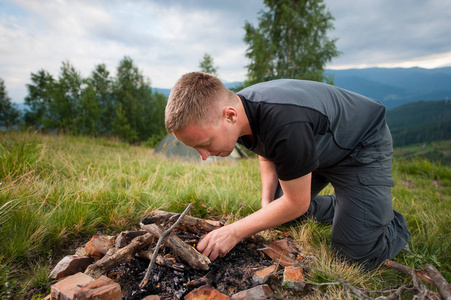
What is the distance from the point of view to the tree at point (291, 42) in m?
10.5

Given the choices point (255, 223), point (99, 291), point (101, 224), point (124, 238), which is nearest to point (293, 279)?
point (255, 223)

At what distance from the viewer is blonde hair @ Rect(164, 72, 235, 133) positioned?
1.36 m

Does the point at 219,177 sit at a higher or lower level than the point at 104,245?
lower

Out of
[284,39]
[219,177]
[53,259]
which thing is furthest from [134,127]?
[53,259]

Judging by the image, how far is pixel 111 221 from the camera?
208cm

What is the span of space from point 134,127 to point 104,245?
2428cm

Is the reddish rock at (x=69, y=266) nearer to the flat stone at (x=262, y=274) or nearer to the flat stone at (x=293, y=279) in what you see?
the flat stone at (x=262, y=274)

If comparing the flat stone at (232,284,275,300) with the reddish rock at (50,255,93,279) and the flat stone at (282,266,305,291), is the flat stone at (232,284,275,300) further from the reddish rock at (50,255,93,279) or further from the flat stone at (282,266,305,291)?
the reddish rock at (50,255,93,279)

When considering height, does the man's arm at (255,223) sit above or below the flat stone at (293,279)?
above

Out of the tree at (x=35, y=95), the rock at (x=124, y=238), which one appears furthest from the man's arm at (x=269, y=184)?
the tree at (x=35, y=95)

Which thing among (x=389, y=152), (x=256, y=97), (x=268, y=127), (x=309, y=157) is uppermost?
(x=256, y=97)

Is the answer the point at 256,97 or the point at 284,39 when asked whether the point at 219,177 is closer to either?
the point at 256,97

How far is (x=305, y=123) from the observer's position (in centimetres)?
135

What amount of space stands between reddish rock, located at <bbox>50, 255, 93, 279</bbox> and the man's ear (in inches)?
49.4
